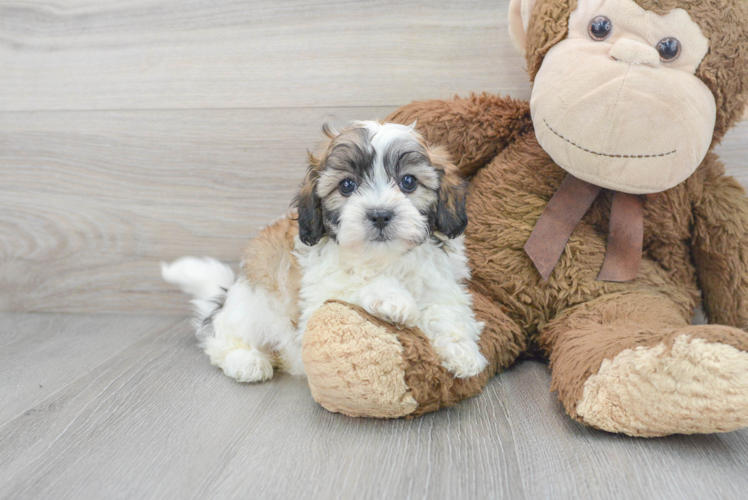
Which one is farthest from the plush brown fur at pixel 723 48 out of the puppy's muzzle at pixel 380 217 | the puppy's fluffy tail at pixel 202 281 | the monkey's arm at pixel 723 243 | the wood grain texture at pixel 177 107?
the puppy's fluffy tail at pixel 202 281

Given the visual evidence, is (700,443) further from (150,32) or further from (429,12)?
(150,32)

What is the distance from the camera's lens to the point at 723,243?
58.8 inches

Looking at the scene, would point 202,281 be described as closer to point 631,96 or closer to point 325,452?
point 325,452

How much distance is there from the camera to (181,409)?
138cm

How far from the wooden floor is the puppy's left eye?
0.54m

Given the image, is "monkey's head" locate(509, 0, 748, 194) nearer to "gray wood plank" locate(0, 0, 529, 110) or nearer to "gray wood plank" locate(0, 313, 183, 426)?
"gray wood plank" locate(0, 0, 529, 110)

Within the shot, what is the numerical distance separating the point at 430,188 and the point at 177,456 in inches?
32.2

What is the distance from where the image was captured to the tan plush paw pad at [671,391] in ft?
3.28

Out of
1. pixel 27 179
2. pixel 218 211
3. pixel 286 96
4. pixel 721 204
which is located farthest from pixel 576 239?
pixel 27 179

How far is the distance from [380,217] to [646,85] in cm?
68

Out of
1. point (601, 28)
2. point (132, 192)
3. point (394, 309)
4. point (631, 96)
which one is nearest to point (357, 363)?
point (394, 309)

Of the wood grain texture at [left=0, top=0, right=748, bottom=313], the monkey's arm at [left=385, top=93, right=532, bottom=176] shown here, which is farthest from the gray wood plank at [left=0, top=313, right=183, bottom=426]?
the monkey's arm at [left=385, top=93, right=532, bottom=176]

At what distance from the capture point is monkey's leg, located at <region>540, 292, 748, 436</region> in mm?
1005

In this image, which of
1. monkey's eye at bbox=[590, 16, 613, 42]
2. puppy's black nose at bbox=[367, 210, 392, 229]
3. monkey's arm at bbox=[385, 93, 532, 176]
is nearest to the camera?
puppy's black nose at bbox=[367, 210, 392, 229]
